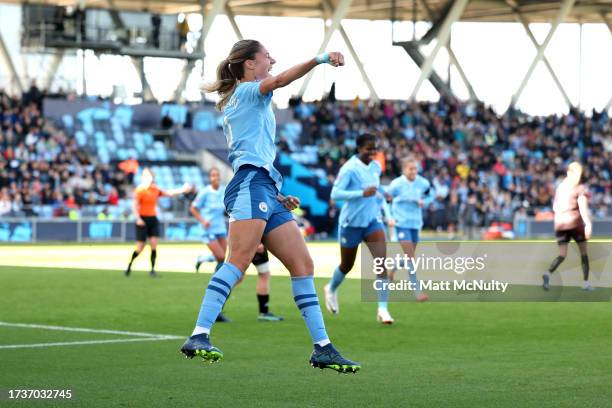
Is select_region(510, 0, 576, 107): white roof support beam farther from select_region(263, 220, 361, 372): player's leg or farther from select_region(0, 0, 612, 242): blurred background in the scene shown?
select_region(263, 220, 361, 372): player's leg

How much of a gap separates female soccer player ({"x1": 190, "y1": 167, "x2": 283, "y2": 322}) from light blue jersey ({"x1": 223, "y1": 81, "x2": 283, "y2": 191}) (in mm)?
6834

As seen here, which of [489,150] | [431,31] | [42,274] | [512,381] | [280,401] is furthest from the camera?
[431,31]

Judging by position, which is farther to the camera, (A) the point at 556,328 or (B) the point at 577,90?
(B) the point at 577,90

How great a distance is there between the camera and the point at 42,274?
2656 cm

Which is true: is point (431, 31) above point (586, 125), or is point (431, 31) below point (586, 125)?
above

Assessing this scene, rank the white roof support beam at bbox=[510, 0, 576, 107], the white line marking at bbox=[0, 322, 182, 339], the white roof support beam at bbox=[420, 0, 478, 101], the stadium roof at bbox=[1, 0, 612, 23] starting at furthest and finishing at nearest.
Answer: the white roof support beam at bbox=[420, 0, 478, 101] < the stadium roof at bbox=[1, 0, 612, 23] < the white roof support beam at bbox=[510, 0, 576, 107] < the white line marking at bbox=[0, 322, 182, 339]

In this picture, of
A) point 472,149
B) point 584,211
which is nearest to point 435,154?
point 472,149

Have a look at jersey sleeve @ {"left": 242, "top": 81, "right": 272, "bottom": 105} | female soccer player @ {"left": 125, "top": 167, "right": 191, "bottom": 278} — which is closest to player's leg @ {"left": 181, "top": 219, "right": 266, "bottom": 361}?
A: jersey sleeve @ {"left": 242, "top": 81, "right": 272, "bottom": 105}

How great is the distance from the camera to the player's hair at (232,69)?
927cm

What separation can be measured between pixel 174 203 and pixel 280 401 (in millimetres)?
39581

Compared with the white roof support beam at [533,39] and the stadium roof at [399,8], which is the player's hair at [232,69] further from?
the white roof support beam at [533,39]

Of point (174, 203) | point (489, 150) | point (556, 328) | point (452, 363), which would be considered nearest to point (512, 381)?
point (452, 363)

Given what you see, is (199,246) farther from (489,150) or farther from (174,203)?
(489,150)

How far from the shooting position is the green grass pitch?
380 inches
